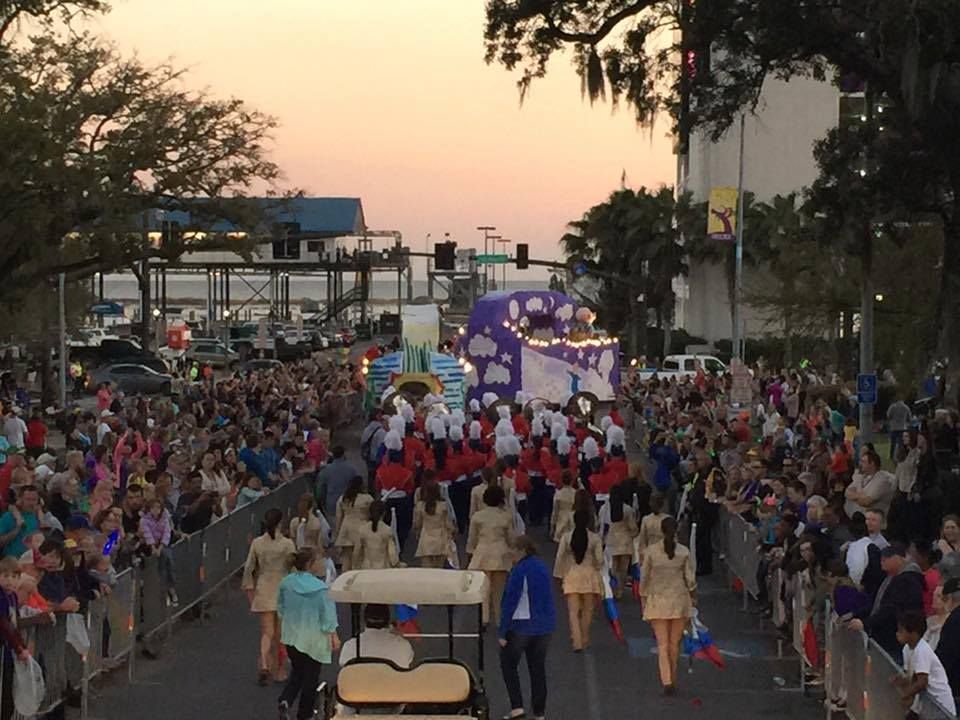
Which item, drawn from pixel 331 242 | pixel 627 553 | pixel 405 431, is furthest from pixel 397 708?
pixel 331 242

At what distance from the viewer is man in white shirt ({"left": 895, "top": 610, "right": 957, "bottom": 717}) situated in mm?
9781

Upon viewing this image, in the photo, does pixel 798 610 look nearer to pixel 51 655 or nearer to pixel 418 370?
pixel 51 655

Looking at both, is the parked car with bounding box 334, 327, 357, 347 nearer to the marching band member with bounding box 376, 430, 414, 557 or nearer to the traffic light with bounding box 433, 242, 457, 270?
the traffic light with bounding box 433, 242, 457, 270

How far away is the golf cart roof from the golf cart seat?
448 mm

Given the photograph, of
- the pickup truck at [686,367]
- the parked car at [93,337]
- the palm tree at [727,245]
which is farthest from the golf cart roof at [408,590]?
the parked car at [93,337]

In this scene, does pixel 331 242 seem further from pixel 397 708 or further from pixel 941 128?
pixel 397 708

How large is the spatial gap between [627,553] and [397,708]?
852 centimetres

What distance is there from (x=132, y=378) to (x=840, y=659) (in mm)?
48353

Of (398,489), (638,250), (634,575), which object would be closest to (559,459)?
(398,489)

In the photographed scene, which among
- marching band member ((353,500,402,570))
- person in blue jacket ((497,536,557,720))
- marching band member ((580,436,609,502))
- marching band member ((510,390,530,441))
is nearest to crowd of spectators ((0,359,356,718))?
marching band member ((353,500,402,570))

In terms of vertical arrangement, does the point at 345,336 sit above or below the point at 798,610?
below

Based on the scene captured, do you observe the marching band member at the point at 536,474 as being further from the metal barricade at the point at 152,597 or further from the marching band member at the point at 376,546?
the metal barricade at the point at 152,597

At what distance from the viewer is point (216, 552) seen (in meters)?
18.5

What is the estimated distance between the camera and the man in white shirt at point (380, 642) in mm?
11086
